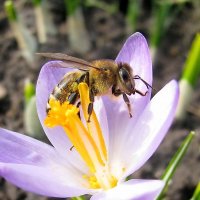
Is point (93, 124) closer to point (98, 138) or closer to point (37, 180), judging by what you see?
point (98, 138)

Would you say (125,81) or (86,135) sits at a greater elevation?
(125,81)

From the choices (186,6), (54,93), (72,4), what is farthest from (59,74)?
(186,6)

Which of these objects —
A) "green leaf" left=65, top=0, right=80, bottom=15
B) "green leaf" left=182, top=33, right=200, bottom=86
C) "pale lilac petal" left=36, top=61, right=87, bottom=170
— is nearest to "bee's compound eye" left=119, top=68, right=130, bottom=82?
"pale lilac petal" left=36, top=61, right=87, bottom=170

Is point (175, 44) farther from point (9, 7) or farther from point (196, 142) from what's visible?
point (9, 7)

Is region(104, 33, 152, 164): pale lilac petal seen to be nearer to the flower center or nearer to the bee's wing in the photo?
the flower center

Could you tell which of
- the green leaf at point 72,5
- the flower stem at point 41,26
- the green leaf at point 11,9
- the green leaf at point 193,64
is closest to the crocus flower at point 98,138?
the green leaf at point 193,64

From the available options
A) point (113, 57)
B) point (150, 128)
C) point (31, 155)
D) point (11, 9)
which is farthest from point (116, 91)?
point (113, 57)
